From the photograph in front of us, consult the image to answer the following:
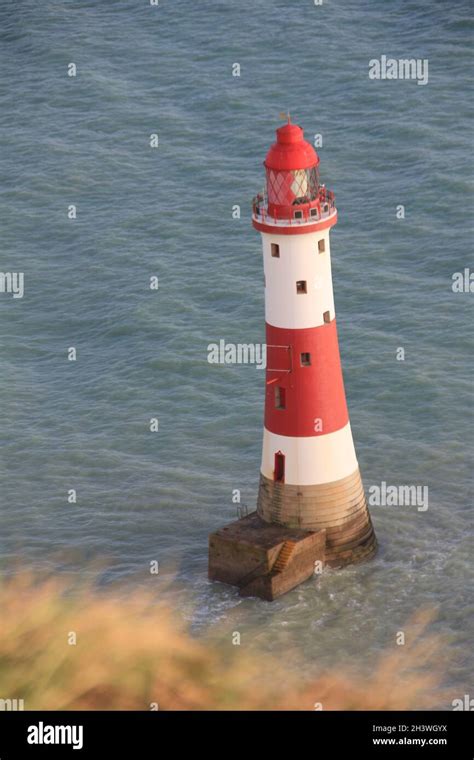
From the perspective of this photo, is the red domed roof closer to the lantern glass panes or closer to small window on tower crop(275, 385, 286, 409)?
the lantern glass panes

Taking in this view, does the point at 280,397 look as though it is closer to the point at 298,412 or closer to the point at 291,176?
the point at 298,412

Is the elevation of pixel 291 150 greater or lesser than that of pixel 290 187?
greater

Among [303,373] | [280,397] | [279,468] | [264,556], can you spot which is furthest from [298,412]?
[264,556]

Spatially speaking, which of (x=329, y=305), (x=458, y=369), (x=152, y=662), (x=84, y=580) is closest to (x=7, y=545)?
(x=84, y=580)

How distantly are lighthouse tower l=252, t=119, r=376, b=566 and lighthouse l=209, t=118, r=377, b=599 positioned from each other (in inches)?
1.4

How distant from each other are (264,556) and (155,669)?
6.17 metres

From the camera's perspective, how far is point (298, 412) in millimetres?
79875

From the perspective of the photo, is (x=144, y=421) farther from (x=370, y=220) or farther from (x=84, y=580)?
(x=370, y=220)

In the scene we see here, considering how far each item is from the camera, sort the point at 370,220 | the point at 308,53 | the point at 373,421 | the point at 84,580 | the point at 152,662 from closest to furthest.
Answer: the point at 152,662
the point at 84,580
the point at 373,421
the point at 370,220
the point at 308,53

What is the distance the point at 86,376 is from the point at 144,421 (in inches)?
214

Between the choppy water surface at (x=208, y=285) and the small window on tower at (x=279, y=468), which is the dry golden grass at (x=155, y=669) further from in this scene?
the small window on tower at (x=279, y=468)

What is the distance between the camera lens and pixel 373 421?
9375 centimetres

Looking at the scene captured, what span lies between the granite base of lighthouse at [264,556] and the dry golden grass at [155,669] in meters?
2.85

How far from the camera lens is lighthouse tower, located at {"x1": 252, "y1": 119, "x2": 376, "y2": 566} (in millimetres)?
77062
